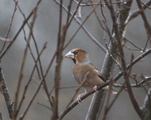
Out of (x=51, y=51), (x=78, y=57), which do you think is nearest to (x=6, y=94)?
(x=78, y=57)

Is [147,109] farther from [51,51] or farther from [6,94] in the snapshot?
[51,51]

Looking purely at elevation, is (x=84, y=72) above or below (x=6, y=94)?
below

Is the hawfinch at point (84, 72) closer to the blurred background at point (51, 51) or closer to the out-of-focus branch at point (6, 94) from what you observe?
the out-of-focus branch at point (6, 94)

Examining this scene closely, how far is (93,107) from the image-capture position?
2645 millimetres

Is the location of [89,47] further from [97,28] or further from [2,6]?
[2,6]

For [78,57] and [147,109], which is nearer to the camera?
[147,109]

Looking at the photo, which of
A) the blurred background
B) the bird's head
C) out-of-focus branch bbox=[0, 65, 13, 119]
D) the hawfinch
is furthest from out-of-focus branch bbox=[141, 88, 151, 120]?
the blurred background

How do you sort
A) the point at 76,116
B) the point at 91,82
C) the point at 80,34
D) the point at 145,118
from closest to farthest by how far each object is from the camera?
1. the point at 145,118
2. the point at 91,82
3. the point at 76,116
4. the point at 80,34

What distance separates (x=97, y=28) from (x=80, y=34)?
44cm

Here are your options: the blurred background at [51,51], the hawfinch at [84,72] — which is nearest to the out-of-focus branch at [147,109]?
the hawfinch at [84,72]

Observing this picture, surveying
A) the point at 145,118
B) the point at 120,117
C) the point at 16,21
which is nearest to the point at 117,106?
the point at 120,117

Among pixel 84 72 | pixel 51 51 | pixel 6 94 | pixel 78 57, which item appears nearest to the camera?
pixel 6 94

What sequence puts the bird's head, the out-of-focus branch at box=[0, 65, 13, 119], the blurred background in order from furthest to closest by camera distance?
the blurred background
the bird's head
the out-of-focus branch at box=[0, 65, 13, 119]

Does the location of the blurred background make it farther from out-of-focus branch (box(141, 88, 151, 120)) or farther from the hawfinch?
out-of-focus branch (box(141, 88, 151, 120))
